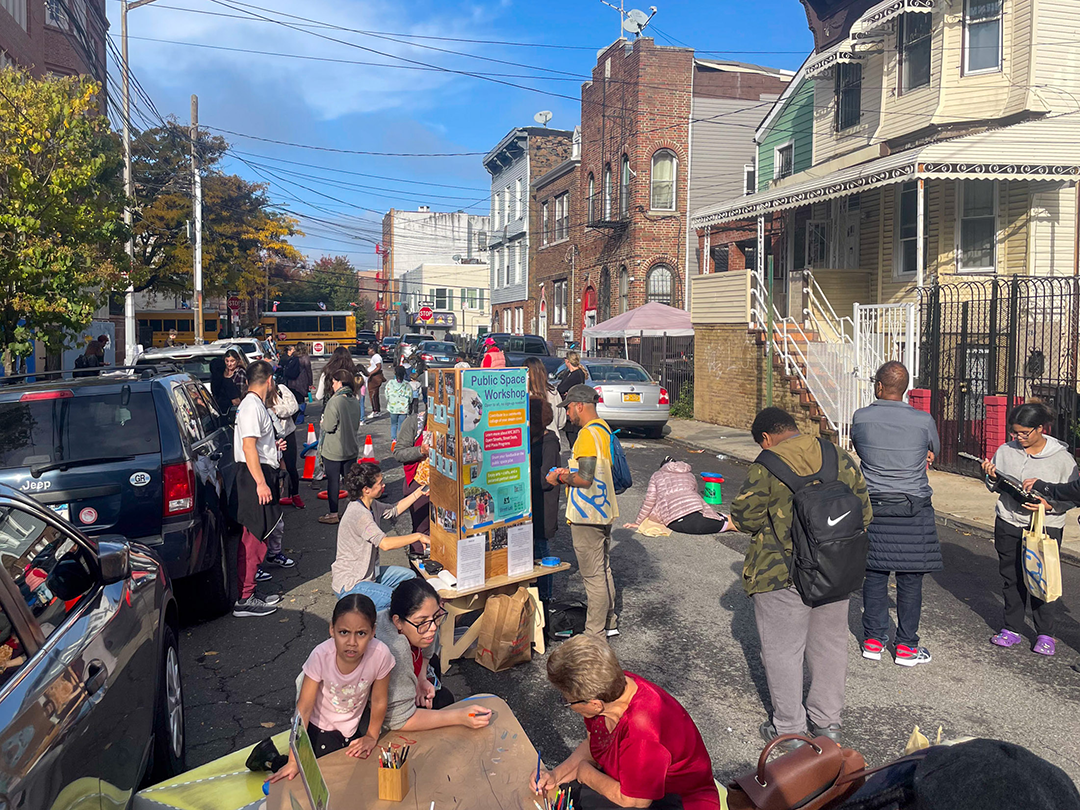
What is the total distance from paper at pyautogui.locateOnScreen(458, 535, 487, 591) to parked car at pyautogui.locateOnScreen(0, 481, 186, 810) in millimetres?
1739

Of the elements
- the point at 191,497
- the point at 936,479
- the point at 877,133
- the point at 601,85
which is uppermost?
the point at 601,85

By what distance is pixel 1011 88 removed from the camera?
53.3ft

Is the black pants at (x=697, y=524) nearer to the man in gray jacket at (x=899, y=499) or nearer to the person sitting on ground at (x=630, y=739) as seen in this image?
the man in gray jacket at (x=899, y=499)

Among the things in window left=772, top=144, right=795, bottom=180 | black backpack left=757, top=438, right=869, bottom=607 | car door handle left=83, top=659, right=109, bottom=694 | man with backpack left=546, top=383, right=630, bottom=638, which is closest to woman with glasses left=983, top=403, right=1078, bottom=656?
black backpack left=757, top=438, right=869, bottom=607

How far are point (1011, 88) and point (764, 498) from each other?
15578 millimetres

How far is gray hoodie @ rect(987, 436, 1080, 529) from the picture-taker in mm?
5797

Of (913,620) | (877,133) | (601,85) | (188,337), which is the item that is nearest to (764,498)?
(913,620)

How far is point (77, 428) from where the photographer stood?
18.9 feet

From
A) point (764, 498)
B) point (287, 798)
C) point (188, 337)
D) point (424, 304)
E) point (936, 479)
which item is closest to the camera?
point (287, 798)

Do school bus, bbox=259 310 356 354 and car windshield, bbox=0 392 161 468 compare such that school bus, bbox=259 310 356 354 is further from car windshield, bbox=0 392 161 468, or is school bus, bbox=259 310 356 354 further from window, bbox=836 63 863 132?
car windshield, bbox=0 392 161 468

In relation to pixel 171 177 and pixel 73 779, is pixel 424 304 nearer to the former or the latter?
pixel 171 177

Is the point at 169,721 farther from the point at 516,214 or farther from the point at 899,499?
the point at 516,214

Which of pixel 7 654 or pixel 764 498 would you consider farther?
pixel 764 498

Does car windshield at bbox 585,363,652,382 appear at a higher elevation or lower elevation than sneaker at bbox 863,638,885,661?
higher
